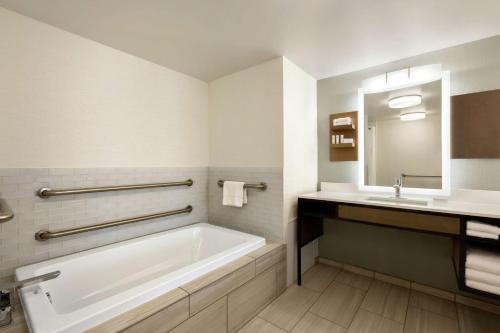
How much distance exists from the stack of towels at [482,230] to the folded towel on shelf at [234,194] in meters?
1.65

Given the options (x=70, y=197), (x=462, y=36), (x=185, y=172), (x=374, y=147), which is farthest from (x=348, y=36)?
(x=70, y=197)

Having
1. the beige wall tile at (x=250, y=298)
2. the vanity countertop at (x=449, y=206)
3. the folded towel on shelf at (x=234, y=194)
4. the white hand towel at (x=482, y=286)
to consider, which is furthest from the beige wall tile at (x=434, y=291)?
the folded towel on shelf at (x=234, y=194)

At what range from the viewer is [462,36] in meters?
1.70

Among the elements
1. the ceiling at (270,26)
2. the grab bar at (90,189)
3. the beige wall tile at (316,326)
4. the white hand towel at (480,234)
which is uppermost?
the ceiling at (270,26)

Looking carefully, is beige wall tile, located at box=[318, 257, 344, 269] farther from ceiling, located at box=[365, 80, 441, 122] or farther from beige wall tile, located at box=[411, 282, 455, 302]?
ceiling, located at box=[365, 80, 441, 122]

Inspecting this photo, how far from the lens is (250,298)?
1.60 meters

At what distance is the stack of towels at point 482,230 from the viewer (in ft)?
4.32

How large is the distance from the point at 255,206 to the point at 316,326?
3.47 feet

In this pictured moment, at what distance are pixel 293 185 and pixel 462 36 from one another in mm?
1742

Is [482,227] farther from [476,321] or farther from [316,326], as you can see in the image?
[316,326]

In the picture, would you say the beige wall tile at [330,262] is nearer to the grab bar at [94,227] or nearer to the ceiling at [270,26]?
the grab bar at [94,227]

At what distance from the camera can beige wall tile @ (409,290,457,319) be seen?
1.69m

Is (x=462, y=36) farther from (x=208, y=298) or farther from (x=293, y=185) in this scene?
(x=208, y=298)

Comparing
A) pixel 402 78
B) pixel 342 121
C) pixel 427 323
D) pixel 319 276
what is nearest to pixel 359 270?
pixel 319 276
